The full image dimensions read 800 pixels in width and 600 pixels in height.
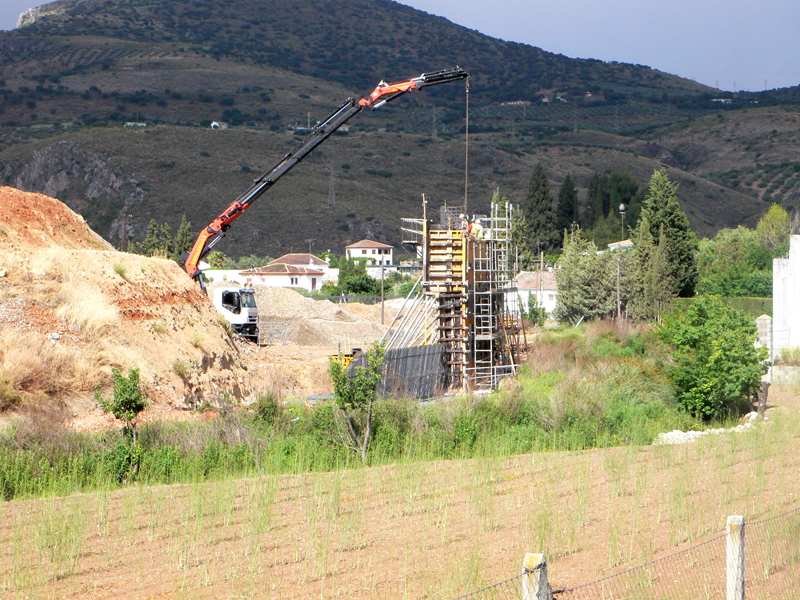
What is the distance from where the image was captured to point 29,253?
2403cm

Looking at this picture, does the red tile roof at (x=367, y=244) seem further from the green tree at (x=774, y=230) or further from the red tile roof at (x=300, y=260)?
the green tree at (x=774, y=230)

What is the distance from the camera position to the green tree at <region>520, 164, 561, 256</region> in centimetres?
8231

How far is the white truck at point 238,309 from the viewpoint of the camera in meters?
36.7

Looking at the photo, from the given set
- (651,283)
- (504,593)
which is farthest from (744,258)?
(504,593)

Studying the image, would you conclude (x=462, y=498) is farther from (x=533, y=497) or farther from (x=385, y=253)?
(x=385, y=253)

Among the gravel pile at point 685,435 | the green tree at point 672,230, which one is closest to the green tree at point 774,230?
the green tree at point 672,230

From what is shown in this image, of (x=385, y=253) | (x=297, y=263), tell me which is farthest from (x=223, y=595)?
(x=385, y=253)

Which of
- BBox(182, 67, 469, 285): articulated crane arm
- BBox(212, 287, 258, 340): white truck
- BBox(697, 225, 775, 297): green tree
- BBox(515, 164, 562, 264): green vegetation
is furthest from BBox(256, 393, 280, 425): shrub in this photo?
BBox(515, 164, 562, 264): green vegetation

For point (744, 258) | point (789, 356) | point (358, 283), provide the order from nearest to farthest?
point (789, 356) → point (744, 258) → point (358, 283)

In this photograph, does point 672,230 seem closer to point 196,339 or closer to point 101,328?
point 196,339

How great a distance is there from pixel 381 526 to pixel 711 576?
14.9 ft

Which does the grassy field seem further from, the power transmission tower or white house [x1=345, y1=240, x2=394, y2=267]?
the power transmission tower

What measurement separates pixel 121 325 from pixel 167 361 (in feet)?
4.86

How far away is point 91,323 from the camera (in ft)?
71.4
